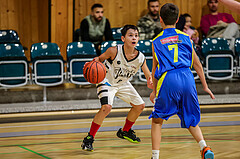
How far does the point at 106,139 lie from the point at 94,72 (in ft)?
3.09

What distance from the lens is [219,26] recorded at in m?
8.62

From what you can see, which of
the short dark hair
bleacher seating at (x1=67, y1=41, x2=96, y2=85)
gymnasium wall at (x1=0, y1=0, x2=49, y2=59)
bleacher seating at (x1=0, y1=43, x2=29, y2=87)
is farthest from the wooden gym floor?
gymnasium wall at (x1=0, y1=0, x2=49, y2=59)

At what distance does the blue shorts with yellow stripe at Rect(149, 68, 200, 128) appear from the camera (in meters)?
3.16

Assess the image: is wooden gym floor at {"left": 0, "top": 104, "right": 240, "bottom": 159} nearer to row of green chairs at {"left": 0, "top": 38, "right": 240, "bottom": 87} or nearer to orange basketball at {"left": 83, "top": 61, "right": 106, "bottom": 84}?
orange basketball at {"left": 83, "top": 61, "right": 106, "bottom": 84}

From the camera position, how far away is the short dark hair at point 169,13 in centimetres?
323

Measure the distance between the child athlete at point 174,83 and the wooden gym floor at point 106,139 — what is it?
59 cm

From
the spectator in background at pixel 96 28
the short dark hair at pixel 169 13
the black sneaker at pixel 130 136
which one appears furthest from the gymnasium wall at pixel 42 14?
the short dark hair at pixel 169 13

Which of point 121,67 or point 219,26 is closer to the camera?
point 121,67

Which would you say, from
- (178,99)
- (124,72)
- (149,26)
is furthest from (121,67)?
(149,26)

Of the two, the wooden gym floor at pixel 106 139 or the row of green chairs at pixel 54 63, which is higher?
the row of green chairs at pixel 54 63

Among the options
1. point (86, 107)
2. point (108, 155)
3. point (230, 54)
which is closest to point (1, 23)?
point (86, 107)

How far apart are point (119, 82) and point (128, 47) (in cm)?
42

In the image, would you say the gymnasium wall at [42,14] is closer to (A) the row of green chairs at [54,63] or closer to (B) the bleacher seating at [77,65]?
(A) the row of green chairs at [54,63]

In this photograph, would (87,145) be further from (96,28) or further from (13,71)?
(96,28)
